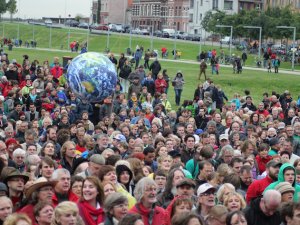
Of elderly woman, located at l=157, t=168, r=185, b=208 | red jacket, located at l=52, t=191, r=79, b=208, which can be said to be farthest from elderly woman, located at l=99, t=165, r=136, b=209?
elderly woman, located at l=157, t=168, r=185, b=208

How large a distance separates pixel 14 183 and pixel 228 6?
114271 mm

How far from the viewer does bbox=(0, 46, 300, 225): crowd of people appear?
1047 cm

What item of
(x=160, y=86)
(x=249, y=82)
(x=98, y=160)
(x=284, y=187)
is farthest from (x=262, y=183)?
(x=249, y=82)

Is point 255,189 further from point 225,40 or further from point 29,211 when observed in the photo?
point 225,40

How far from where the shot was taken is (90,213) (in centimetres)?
1091

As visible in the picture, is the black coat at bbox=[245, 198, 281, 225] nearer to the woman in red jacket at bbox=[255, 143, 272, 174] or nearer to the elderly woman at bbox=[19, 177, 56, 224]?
the elderly woman at bbox=[19, 177, 56, 224]

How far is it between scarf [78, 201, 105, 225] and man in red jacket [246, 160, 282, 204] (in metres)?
2.78

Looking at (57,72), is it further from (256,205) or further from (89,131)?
(256,205)

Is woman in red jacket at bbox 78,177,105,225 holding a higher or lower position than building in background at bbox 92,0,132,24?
lower

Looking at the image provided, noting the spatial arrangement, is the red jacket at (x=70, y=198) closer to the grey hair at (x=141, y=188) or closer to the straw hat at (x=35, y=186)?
the straw hat at (x=35, y=186)

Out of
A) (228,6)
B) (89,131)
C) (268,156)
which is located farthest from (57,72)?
(228,6)

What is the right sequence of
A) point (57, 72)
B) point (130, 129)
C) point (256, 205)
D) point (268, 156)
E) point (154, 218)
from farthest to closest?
1. point (57, 72)
2. point (130, 129)
3. point (268, 156)
4. point (256, 205)
5. point (154, 218)


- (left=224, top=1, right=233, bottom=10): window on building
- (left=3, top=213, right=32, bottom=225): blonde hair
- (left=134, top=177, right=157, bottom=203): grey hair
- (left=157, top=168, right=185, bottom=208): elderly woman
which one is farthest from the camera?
(left=224, top=1, right=233, bottom=10): window on building

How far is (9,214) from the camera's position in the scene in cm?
1015
